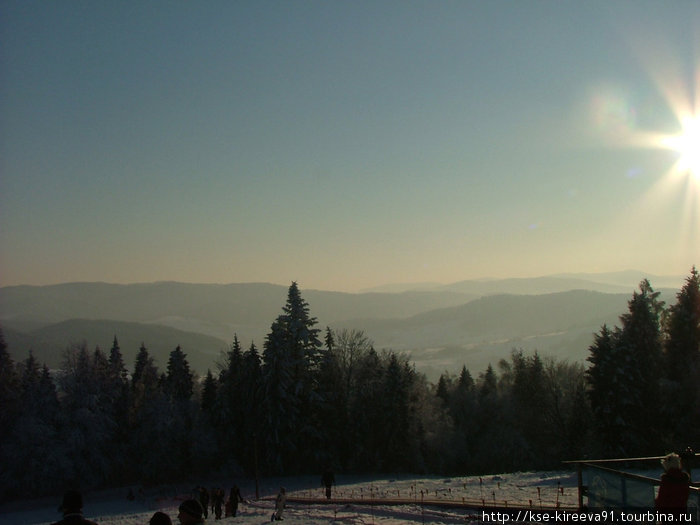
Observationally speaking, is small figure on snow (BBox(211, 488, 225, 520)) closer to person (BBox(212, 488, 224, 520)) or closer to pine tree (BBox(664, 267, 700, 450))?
person (BBox(212, 488, 224, 520))

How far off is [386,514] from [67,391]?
44.8 metres

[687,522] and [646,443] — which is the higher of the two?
[687,522]

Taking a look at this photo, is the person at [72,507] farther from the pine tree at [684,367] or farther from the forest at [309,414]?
the pine tree at [684,367]

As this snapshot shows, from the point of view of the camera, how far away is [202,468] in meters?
57.0

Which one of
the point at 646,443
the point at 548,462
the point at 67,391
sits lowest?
the point at 548,462

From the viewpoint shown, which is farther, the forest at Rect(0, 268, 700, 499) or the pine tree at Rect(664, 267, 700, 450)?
the forest at Rect(0, 268, 700, 499)

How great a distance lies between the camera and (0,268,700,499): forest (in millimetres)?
48594

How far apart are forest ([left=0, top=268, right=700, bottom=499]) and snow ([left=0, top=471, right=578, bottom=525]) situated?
15.0 ft

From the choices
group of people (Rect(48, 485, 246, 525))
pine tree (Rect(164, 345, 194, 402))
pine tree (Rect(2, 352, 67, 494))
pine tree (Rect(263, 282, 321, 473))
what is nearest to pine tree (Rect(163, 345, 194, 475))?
pine tree (Rect(164, 345, 194, 402))

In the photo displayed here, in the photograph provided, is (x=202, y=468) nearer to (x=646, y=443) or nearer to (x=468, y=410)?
(x=468, y=410)

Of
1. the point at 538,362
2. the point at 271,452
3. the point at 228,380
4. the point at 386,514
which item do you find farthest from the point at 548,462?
the point at 386,514

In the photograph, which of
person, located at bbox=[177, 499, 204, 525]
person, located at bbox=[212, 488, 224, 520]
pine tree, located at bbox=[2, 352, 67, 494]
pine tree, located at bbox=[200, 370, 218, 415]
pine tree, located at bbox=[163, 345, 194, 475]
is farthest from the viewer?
pine tree, located at bbox=[200, 370, 218, 415]

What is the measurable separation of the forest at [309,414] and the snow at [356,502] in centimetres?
458

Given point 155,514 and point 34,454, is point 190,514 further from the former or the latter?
point 34,454
